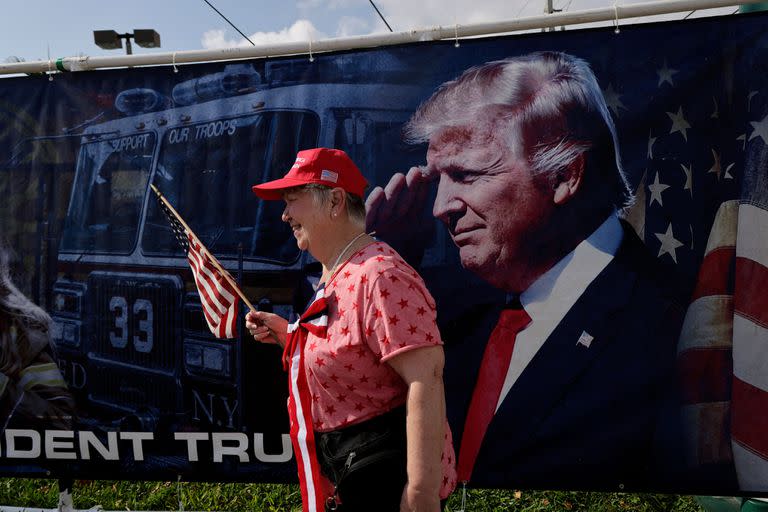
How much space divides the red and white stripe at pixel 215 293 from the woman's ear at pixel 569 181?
65.7 inches

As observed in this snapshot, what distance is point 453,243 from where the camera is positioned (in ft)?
10.6

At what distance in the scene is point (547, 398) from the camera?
124 inches

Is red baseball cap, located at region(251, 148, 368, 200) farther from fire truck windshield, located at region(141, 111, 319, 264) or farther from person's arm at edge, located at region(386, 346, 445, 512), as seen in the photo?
fire truck windshield, located at region(141, 111, 319, 264)

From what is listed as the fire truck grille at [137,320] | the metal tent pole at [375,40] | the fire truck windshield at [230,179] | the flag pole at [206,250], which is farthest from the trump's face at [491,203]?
the fire truck grille at [137,320]

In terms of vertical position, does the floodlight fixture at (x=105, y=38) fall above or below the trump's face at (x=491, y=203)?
above

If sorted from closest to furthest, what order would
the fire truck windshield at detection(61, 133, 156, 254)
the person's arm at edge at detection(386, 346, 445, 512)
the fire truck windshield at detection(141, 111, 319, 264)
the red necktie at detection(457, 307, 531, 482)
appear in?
the person's arm at edge at detection(386, 346, 445, 512), the red necktie at detection(457, 307, 531, 482), the fire truck windshield at detection(141, 111, 319, 264), the fire truck windshield at detection(61, 133, 156, 254)

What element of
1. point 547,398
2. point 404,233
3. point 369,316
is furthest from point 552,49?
point 369,316

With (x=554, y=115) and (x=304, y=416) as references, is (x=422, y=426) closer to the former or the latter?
(x=304, y=416)

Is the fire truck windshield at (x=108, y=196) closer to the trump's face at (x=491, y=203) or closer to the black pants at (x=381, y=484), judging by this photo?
the trump's face at (x=491, y=203)

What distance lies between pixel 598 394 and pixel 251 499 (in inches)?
98.0

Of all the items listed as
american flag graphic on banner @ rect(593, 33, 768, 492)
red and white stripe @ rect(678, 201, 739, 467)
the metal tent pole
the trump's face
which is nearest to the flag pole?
the metal tent pole

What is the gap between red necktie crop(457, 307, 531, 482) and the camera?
3.18 meters

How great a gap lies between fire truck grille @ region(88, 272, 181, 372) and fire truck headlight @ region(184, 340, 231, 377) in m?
0.06

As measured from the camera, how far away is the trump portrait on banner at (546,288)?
3107mm
